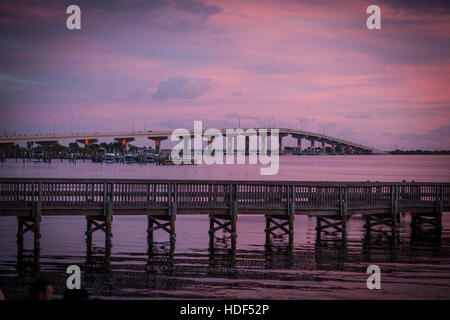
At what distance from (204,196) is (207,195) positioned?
0.16 metres

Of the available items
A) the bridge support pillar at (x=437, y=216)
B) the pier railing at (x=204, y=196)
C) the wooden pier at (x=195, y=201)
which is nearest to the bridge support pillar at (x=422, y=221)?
the bridge support pillar at (x=437, y=216)

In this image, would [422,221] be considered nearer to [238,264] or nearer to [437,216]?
[437,216]

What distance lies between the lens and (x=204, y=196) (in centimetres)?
2512

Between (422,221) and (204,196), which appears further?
(422,221)

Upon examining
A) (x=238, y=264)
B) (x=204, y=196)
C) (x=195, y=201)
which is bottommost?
(x=238, y=264)

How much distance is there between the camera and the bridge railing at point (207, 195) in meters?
23.0

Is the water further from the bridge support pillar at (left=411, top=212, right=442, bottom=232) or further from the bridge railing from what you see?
the bridge railing

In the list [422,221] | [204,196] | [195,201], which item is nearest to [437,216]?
[422,221]

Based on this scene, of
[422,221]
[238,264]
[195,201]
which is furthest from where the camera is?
[422,221]

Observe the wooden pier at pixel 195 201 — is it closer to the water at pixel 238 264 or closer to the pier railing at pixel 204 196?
the pier railing at pixel 204 196

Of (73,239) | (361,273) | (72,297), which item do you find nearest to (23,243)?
(73,239)

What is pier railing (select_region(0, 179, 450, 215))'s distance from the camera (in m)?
22.9
